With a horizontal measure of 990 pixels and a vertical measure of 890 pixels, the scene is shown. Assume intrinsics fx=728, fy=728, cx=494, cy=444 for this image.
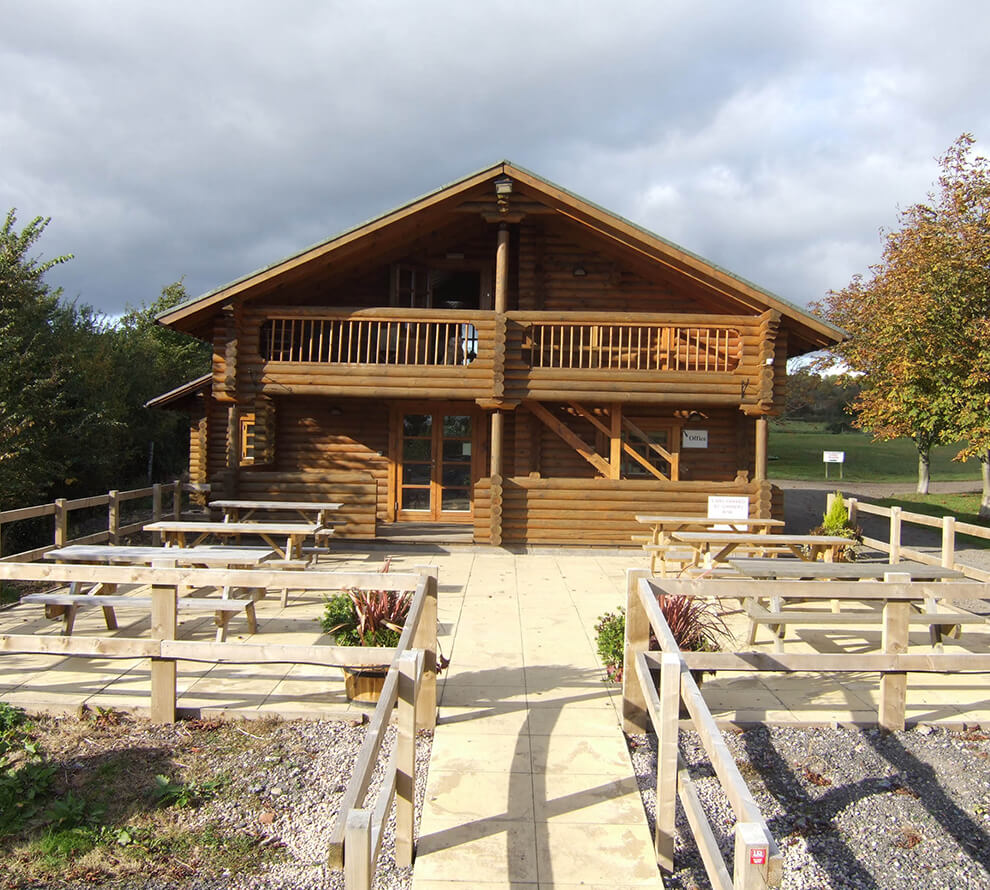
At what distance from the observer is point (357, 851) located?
2.04 meters

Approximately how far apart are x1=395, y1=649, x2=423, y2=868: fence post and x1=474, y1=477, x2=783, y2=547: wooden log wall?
8.71 m

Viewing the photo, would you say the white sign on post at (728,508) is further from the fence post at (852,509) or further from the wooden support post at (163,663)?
the wooden support post at (163,663)

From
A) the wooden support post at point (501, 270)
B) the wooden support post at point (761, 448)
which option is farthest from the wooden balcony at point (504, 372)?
the wooden support post at point (761, 448)

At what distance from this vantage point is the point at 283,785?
409 centimetres

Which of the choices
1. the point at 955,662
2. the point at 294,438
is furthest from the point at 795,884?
the point at 294,438

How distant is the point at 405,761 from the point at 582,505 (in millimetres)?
9038

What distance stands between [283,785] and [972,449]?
1712 centimetres

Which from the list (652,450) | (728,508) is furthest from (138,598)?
(652,450)

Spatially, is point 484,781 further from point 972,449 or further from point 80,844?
point 972,449

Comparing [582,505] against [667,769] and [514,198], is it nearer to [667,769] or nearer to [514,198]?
[514,198]

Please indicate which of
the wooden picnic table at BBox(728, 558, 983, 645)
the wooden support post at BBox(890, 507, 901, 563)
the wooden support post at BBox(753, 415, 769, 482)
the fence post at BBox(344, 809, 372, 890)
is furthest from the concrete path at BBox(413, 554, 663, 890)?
the wooden support post at BBox(753, 415, 769, 482)

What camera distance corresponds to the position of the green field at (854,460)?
35.2 metres

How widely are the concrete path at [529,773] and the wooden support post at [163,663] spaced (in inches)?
70.8

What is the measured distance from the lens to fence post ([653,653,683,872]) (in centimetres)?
326
